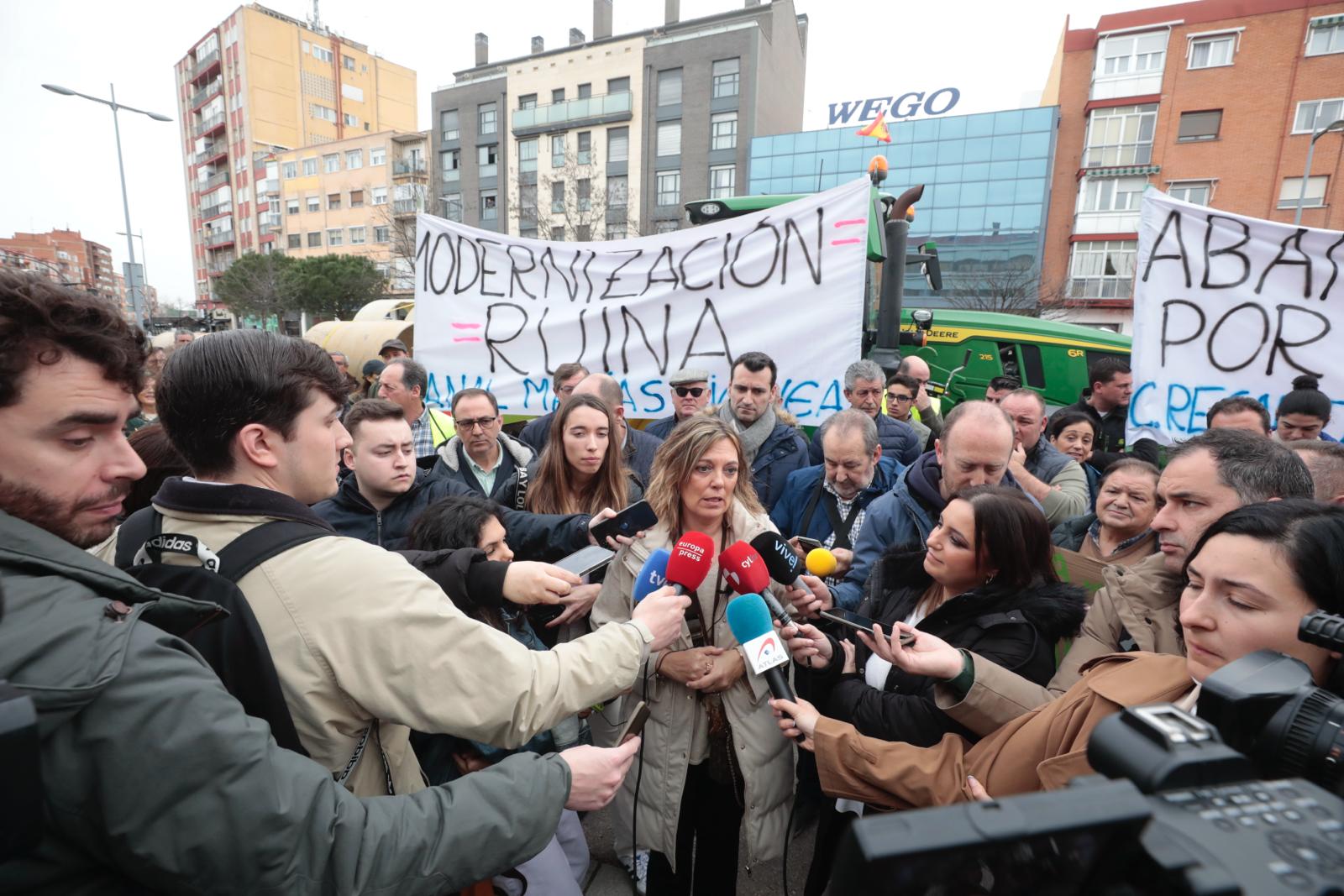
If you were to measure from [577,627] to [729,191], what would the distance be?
1495 inches

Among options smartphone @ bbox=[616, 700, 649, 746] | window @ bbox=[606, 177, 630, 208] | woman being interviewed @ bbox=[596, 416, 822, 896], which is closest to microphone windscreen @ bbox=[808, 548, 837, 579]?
woman being interviewed @ bbox=[596, 416, 822, 896]

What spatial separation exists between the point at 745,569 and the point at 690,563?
7.4 inches

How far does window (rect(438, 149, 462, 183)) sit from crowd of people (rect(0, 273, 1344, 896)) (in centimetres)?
4825

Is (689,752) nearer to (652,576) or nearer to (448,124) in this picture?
(652,576)

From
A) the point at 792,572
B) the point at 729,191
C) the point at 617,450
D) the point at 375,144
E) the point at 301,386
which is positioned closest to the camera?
the point at 301,386

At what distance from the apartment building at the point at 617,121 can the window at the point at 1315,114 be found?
78.6ft

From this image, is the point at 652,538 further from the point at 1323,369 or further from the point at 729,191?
the point at 729,191

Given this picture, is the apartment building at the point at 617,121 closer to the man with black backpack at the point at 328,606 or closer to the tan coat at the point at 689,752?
the tan coat at the point at 689,752

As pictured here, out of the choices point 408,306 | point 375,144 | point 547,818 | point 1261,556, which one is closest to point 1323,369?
point 1261,556

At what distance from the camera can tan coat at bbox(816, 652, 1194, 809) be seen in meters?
1.34

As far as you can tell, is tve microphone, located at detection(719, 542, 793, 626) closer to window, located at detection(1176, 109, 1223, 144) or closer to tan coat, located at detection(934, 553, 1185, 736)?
tan coat, located at detection(934, 553, 1185, 736)

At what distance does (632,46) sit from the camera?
38.6 meters

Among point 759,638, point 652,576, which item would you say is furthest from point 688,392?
point 759,638

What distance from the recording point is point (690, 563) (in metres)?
1.92
